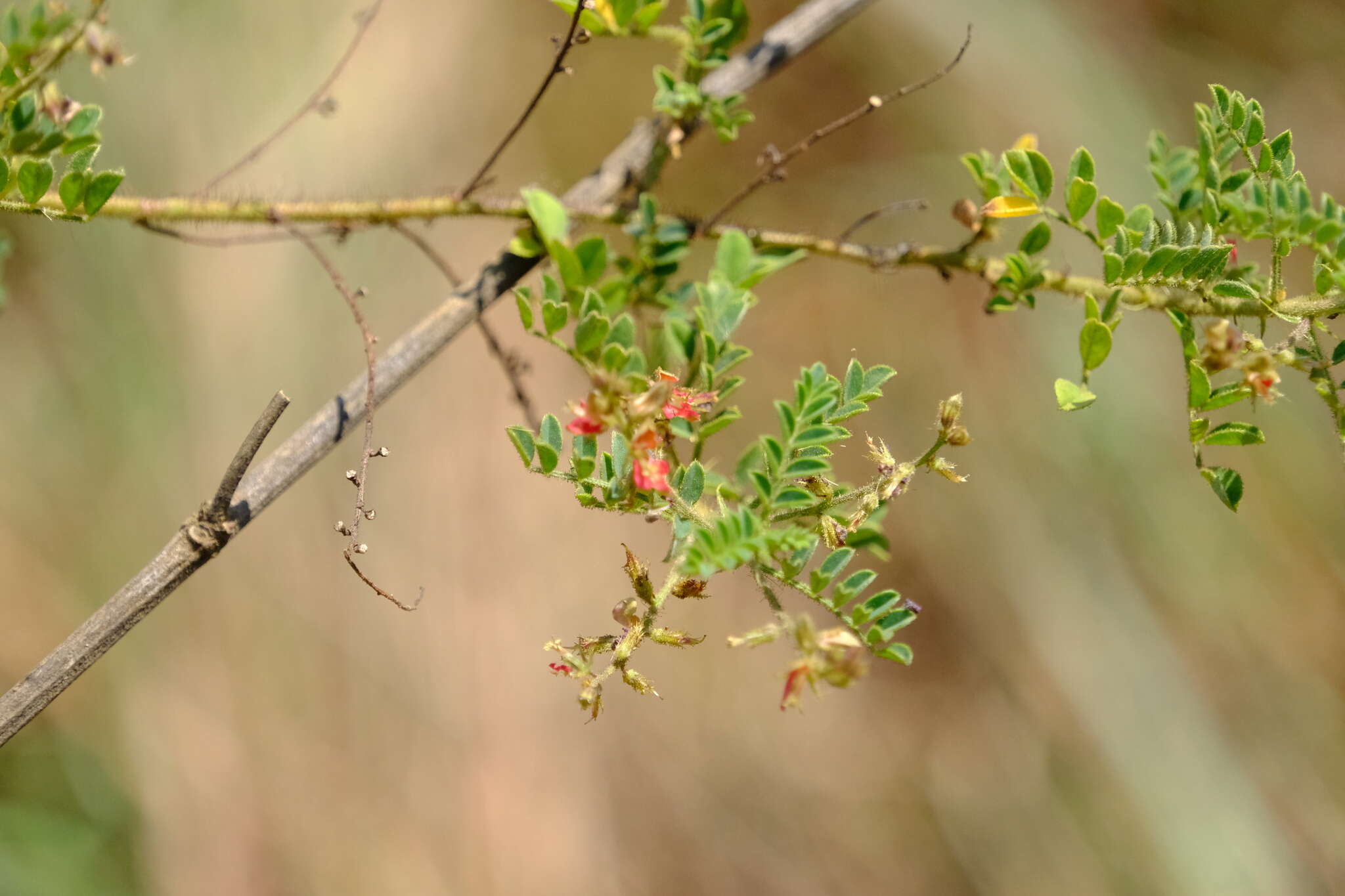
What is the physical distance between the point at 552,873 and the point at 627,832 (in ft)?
0.77

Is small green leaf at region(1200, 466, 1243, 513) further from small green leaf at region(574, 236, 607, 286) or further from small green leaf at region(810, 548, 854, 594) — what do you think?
small green leaf at region(574, 236, 607, 286)

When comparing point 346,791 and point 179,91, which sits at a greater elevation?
point 179,91

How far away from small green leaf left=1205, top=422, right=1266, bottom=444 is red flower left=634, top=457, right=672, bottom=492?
1.15 feet

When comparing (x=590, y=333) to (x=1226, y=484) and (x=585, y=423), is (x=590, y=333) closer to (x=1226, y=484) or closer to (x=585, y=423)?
(x=585, y=423)

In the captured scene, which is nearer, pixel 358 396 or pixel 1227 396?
pixel 1227 396

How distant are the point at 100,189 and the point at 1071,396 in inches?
24.9

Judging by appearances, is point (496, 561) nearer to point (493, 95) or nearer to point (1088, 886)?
point (493, 95)

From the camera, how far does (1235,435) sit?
526mm

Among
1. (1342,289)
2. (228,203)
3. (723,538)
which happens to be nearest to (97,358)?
(228,203)

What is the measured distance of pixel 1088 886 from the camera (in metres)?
2.04

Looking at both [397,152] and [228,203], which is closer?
[228,203]

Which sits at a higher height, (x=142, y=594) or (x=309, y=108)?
(x=309, y=108)

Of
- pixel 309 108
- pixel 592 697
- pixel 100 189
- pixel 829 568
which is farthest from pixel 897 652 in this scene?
pixel 309 108

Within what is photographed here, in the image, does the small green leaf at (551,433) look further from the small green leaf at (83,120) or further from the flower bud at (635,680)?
the small green leaf at (83,120)
